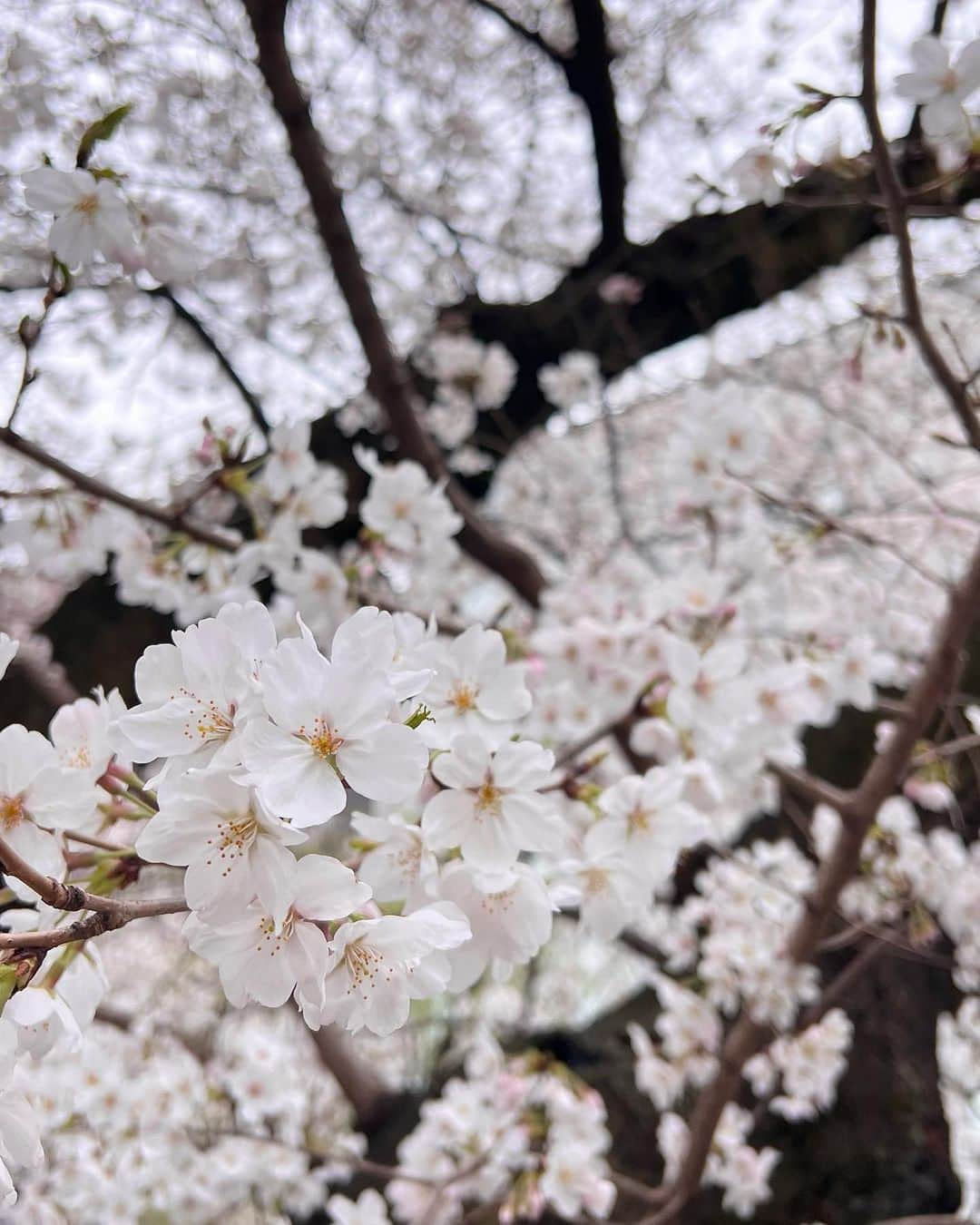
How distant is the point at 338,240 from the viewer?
1.84 meters

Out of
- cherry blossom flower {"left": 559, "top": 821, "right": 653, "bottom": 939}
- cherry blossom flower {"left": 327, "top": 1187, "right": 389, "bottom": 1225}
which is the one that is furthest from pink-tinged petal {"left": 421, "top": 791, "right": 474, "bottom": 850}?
cherry blossom flower {"left": 327, "top": 1187, "right": 389, "bottom": 1225}

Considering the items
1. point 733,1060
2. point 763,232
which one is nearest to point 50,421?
point 763,232

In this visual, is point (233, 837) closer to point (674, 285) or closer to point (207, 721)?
point (207, 721)

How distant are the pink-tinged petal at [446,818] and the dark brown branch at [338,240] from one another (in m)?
0.87

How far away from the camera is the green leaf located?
817 millimetres

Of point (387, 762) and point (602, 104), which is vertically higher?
point (602, 104)

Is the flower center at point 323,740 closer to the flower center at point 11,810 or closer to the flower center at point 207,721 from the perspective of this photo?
the flower center at point 207,721

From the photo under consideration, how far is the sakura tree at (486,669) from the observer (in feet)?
2.01

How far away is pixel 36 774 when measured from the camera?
62 centimetres

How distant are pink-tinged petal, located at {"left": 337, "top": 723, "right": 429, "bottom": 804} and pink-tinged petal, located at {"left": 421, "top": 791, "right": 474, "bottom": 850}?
0.41 ft

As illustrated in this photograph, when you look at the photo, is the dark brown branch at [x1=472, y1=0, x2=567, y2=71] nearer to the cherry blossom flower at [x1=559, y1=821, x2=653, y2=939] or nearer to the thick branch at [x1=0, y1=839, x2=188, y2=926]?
the cherry blossom flower at [x1=559, y1=821, x2=653, y2=939]

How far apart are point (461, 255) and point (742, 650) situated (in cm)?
273

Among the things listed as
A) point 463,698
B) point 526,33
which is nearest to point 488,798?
point 463,698

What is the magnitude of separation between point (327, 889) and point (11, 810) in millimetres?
264
